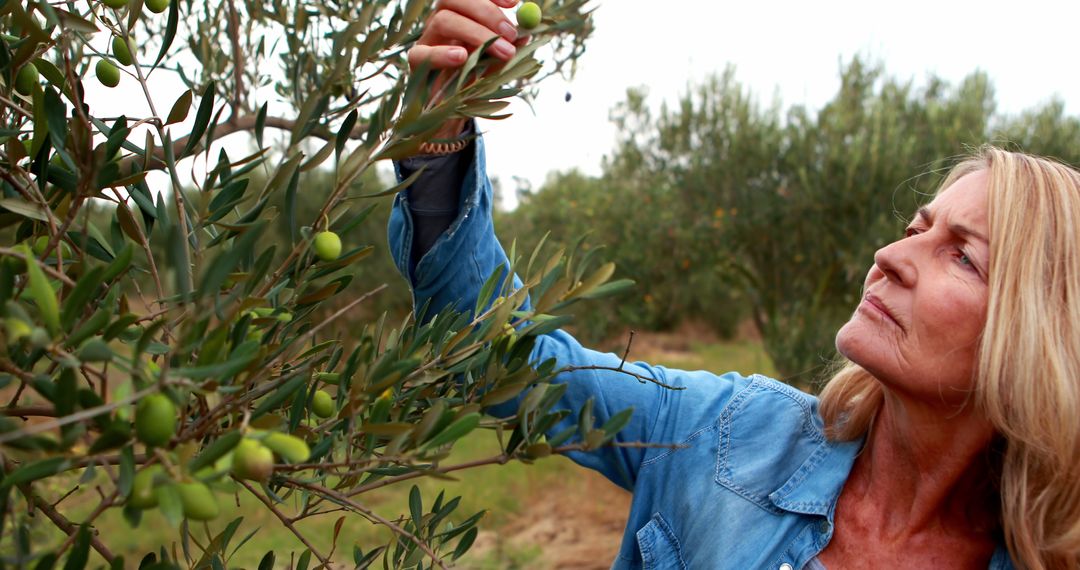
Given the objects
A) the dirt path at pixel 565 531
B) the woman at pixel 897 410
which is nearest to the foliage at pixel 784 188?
the dirt path at pixel 565 531

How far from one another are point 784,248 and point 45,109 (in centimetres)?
911

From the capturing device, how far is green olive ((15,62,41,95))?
977 mm

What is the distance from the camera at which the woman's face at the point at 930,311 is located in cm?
157

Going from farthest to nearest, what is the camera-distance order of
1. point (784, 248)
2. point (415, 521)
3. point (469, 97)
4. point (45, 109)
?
point (784, 248)
point (415, 521)
point (469, 97)
point (45, 109)

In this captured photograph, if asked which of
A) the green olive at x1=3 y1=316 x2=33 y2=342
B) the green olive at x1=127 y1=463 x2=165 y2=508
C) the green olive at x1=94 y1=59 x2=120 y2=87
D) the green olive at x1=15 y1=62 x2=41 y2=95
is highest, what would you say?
the green olive at x1=94 y1=59 x2=120 y2=87

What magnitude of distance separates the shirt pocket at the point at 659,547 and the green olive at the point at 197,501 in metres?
1.24

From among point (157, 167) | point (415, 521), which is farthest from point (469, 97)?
point (415, 521)

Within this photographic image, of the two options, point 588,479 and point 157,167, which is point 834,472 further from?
point 588,479

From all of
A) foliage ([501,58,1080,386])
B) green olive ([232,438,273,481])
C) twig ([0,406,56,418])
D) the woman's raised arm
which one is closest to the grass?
foliage ([501,58,1080,386])

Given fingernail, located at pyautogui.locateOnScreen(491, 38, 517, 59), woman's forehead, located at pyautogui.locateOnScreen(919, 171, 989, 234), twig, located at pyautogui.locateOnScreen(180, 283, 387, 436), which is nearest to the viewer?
twig, located at pyautogui.locateOnScreen(180, 283, 387, 436)

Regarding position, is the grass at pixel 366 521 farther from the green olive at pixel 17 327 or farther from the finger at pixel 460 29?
the green olive at pixel 17 327

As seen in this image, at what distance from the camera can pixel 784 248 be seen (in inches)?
366

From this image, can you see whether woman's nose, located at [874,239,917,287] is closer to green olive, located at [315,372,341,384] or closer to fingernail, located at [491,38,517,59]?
fingernail, located at [491,38,517,59]

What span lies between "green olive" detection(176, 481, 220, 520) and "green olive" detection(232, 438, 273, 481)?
0.10 ft
